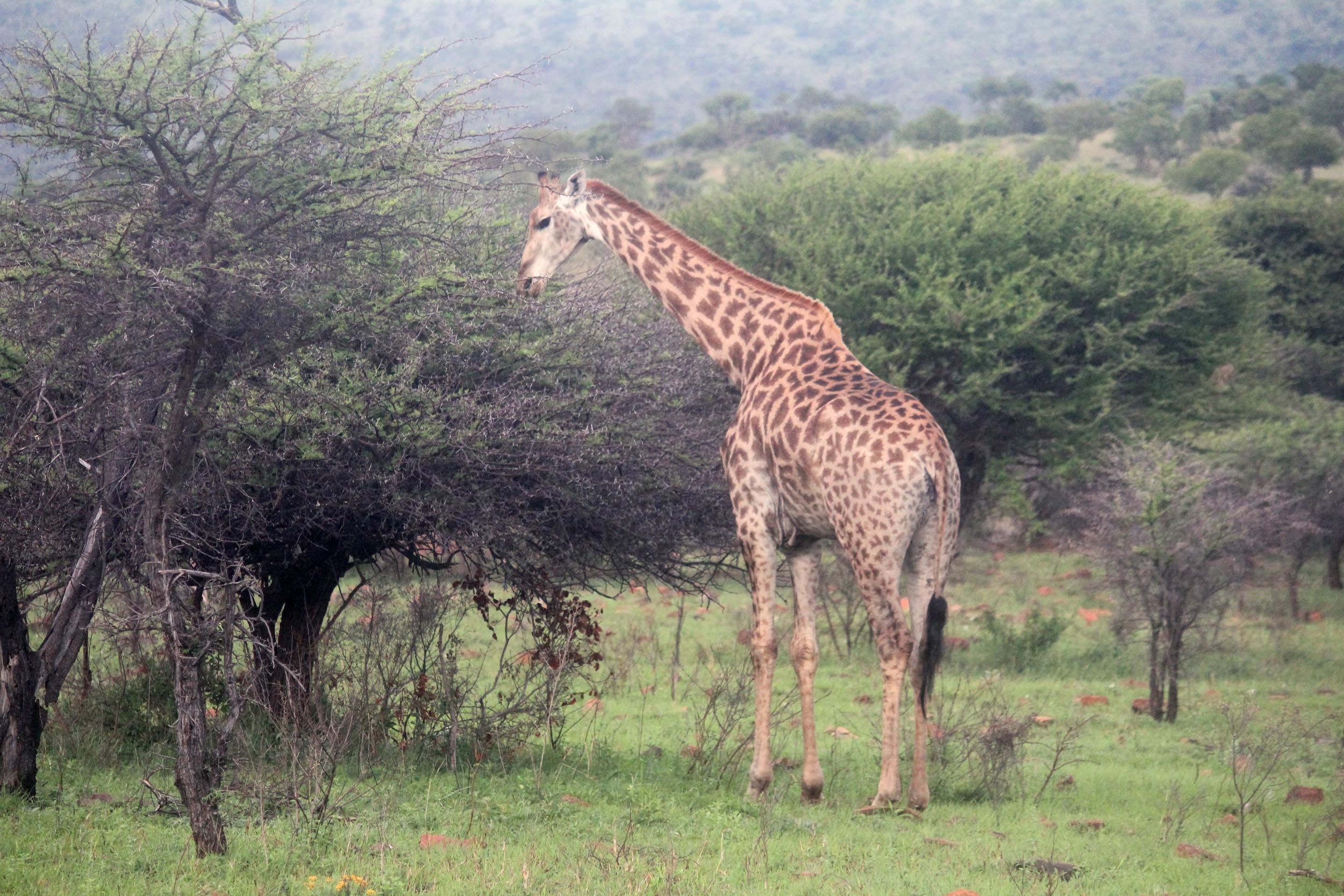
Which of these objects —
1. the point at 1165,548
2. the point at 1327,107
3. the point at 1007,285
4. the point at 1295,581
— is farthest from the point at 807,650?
the point at 1327,107

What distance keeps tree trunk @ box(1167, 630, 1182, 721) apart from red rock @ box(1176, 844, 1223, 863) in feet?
15.9

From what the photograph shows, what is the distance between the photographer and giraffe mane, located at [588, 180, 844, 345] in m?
8.36

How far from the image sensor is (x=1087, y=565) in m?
21.2

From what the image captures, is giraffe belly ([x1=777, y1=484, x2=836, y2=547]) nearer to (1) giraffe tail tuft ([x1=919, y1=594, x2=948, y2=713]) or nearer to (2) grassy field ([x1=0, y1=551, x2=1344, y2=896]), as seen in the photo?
(1) giraffe tail tuft ([x1=919, y1=594, x2=948, y2=713])

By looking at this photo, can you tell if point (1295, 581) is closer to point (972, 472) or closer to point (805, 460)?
point (972, 472)

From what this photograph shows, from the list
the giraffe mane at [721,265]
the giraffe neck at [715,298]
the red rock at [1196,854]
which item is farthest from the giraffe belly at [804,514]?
the red rock at [1196,854]

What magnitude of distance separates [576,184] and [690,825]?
479 cm

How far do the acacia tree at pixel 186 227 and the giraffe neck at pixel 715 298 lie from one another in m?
2.40

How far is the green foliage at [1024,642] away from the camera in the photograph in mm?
14141

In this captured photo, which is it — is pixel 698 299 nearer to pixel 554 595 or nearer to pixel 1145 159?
pixel 554 595

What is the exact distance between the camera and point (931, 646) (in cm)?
734

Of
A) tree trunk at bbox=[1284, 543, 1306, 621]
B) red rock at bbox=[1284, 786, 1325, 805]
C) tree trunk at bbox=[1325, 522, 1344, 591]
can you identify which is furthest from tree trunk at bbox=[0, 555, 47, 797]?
tree trunk at bbox=[1325, 522, 1344, 591]

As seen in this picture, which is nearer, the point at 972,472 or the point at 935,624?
the point at 935,624

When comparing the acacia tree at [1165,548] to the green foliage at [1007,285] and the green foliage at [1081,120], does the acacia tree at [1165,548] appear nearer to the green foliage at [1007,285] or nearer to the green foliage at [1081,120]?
the green foliage at [1007,285]
